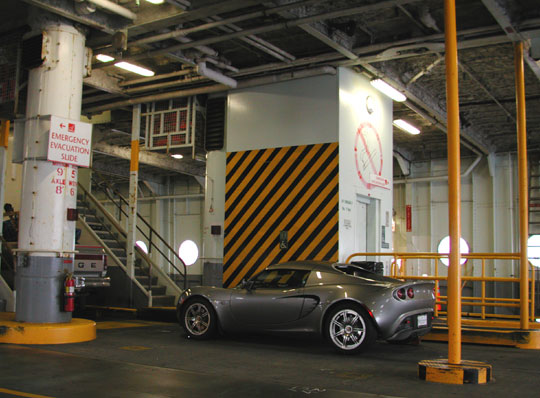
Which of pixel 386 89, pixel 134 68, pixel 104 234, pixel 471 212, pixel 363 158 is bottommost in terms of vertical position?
pixel 104 234

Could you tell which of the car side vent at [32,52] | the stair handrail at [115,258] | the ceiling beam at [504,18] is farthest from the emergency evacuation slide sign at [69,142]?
the ceiling beam at [504,18]

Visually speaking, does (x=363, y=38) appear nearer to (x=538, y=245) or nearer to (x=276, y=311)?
(x=276, y=311)

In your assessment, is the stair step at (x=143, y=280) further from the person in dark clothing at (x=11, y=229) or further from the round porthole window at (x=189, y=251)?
the round porthole window at (x=189, y=251)

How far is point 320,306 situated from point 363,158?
4582 millimetres

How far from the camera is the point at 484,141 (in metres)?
18.7

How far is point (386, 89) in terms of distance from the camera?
40.1 feet

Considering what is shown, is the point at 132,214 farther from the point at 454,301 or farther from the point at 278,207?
the point at 454,301

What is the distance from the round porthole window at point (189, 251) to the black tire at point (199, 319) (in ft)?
56.0

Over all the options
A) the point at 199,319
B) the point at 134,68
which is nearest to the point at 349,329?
the point at 199,319

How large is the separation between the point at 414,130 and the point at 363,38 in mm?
5917

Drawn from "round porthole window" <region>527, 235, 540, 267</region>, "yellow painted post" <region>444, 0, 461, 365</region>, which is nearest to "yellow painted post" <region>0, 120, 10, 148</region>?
"yellow painted post" <region>444, 0, 461, 365</region>

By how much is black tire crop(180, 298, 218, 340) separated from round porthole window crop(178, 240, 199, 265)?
17057 mm

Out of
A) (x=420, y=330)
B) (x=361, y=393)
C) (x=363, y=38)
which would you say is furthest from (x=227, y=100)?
A: (x=361, y=393)

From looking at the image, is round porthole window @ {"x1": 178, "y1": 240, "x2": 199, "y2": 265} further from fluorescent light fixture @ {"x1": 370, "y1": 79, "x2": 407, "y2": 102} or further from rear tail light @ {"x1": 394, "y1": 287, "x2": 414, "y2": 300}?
rear tail light @ {"x1": 394, "y1": 287, "x2": 414, "y2": 300}
